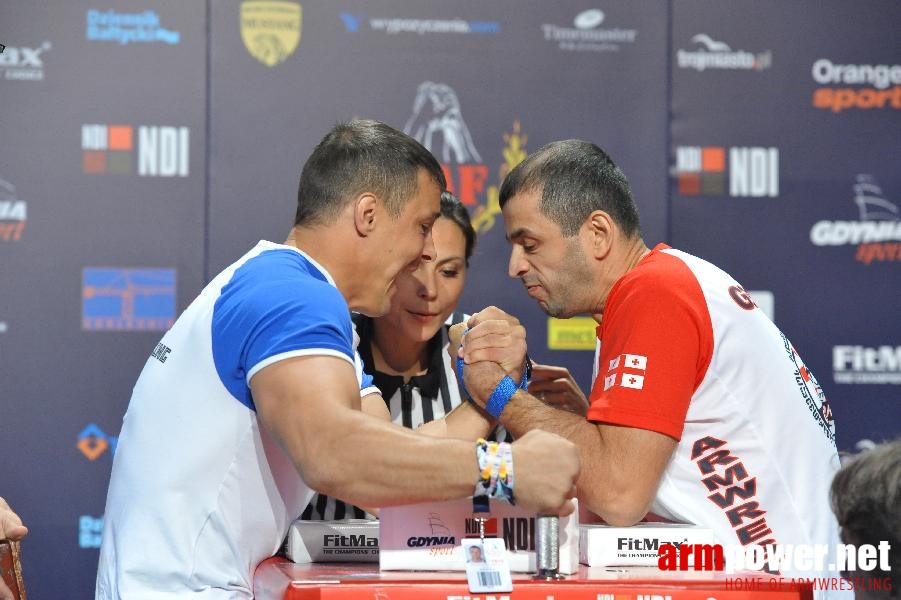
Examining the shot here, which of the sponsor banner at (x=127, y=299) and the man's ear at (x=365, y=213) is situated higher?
the man's ear at (x=365, y=213)

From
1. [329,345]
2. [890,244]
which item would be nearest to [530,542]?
[329,345]

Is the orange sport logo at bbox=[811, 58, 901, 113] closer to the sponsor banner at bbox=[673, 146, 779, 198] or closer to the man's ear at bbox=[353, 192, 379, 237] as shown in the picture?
the sponsor banner at bbox=[673, 146, 779, 198]

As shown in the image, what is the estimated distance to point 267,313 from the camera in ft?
5.80

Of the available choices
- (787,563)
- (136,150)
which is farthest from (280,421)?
(136,150)

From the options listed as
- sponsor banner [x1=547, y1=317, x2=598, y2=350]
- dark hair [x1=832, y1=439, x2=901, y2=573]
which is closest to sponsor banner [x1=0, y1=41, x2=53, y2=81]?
sponsor banner [x1=547, y1=317, x2=598, y2=350]

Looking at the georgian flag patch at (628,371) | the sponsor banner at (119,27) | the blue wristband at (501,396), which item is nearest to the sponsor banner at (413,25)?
the sponsor banner at (119,27)

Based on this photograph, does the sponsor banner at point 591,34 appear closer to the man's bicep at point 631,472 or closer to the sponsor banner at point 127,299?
the sponsor banner at point 127,299

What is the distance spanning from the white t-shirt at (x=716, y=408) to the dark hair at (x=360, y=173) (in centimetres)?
53

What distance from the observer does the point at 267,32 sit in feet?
14.5

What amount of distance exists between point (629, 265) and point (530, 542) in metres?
0.98

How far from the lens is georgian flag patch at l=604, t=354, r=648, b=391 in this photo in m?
2.12

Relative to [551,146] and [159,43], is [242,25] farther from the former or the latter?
[551,146]

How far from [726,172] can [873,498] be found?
11.0 feet

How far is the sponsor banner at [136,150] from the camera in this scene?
172 inches
